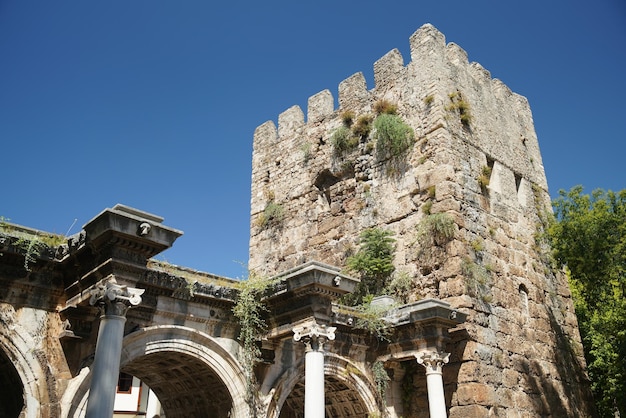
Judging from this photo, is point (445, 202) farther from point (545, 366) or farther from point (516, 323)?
point (545, 366)

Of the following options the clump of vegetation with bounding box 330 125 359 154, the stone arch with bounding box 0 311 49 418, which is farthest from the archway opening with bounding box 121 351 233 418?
the clump of vegetation with bounding box 330 125 359 154

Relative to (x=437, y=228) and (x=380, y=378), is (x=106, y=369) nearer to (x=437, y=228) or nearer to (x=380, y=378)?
(x=380, y=378)

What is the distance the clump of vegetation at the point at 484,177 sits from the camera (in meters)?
13.9

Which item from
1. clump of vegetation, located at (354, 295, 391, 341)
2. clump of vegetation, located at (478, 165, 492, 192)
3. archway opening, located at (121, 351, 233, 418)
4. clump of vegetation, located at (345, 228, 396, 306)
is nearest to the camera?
archway opening, located at (121, 351, 233, 418)

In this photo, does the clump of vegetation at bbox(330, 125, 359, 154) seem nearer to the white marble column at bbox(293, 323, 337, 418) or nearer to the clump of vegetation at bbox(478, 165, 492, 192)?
the clump of vegetation at bbox(478, 165, 492, 192)

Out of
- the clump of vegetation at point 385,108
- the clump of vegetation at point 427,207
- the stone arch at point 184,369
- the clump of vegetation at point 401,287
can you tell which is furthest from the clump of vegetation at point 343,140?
Answer: the stone arch at point 184,369

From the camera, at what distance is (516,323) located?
13.0 metres

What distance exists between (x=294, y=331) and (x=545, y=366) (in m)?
6.64

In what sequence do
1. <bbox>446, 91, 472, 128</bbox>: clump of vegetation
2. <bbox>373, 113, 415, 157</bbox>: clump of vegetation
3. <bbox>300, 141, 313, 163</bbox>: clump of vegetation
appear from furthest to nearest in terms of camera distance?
<bbox>300, 141, 313, 163</bbox>: clump of vegetation
<bbox>446, 91, 472, 128</bbox>: clump of vegetation
<bbox>373, 113, 415, 157</bbox>: clump of vegetation

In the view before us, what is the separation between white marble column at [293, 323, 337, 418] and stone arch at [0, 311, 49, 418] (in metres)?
3.99

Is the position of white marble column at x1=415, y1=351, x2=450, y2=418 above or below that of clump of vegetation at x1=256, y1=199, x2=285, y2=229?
below

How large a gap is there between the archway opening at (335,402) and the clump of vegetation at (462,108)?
7.03 meters

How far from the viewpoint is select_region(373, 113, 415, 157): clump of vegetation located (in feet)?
46.8

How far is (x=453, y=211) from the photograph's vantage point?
12.7 metres
